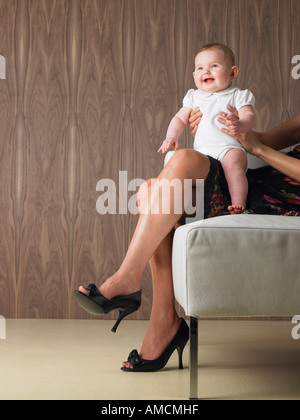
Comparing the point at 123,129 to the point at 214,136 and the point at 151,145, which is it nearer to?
the point at 151,145

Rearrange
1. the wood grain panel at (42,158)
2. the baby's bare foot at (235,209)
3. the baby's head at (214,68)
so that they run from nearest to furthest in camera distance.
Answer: the baby's bare foot at (235,209) < the baby's head at (214,68) < the wood grain panel at (42,158)

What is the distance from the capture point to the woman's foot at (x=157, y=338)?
1.73 m

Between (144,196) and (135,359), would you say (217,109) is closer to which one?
(144,196)

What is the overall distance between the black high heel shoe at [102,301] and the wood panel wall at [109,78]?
1489 millimetres

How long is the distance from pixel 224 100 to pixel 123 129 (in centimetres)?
117

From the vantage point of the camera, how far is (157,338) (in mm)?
1733

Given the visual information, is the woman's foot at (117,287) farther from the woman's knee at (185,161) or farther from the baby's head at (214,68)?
the baby's head at (214,68)

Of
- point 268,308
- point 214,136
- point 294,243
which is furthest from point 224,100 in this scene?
point 268,308

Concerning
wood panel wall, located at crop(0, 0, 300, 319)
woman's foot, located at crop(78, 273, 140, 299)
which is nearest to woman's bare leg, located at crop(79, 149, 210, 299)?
woman's foot, located at crop(78, 273, 140, 299)

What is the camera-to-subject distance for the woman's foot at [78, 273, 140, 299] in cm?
146

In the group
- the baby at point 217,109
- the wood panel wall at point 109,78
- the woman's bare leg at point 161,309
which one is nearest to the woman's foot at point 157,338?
the woman's bare leg at point 161,309

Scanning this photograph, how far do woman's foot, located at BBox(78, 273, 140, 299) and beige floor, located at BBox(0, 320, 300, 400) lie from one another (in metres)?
0.28

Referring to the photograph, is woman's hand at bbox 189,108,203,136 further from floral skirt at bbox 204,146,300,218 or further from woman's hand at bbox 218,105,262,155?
floral skirt at bbox 204,146,300,218

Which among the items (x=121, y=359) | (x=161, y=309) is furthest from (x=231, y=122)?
(x=121, y=359)
